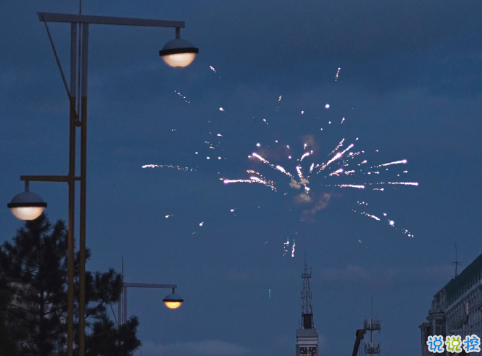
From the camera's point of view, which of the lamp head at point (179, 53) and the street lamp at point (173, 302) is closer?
the lamp head at point (179, 53)

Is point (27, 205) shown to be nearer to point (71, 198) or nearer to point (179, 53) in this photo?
point (71, 198)

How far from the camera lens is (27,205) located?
51.1ft

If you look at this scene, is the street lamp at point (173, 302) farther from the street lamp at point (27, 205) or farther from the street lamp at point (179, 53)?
the street lamp at point (179, 53)

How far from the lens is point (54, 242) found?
105 feet

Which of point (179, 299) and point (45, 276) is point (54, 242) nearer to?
point (45, 276)

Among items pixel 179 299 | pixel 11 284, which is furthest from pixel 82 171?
pixel 11 284

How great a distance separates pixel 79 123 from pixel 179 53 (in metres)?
2.47

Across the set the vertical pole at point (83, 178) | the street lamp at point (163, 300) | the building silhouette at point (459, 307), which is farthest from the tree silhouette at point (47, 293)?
the building silhouette at point (459, 307)

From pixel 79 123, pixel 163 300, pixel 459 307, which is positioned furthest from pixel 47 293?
pixel 459 307

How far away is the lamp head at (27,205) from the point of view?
51.1 feet

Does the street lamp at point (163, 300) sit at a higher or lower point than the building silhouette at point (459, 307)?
lower

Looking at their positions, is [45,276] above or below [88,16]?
below

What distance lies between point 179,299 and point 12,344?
9254 millimetres

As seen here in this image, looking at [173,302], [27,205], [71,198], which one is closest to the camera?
[27,205]
